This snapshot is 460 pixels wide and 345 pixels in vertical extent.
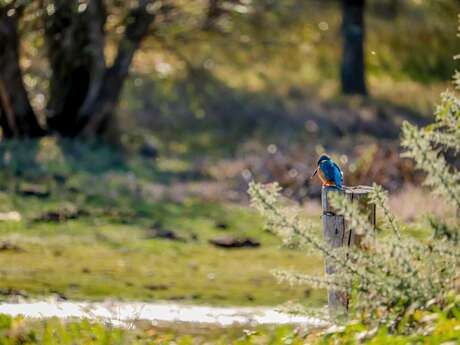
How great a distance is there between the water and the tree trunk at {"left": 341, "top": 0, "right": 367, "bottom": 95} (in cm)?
2332

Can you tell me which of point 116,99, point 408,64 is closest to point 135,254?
point 116,99

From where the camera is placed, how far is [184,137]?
28422 mm

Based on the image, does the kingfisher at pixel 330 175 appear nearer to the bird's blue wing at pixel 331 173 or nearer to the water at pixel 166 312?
the bird's blue wing at pixel 331 173

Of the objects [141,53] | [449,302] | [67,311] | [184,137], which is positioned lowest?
[184,137]

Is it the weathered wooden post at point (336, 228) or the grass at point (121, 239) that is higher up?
the weathered wooden post at point (336, 228)

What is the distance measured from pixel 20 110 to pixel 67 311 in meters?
13.4

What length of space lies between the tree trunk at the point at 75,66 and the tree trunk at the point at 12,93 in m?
0.74

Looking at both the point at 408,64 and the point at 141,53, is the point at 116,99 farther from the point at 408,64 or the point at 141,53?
the point at 408,64

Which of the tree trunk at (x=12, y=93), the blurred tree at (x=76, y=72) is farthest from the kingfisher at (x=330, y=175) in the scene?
the tree trunk at (x=12, y=93)

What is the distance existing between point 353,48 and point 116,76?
41.2 ft

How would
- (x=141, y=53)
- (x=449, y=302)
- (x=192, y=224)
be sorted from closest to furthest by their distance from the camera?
1. (x=449, y=302)
2. (x=192, y=224)
3. (x=141, y=53)

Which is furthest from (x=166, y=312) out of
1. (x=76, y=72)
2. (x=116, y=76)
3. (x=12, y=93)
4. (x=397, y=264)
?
(x=76, y=72)

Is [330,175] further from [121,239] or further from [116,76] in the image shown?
[116,76]

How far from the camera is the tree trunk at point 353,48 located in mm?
33691
